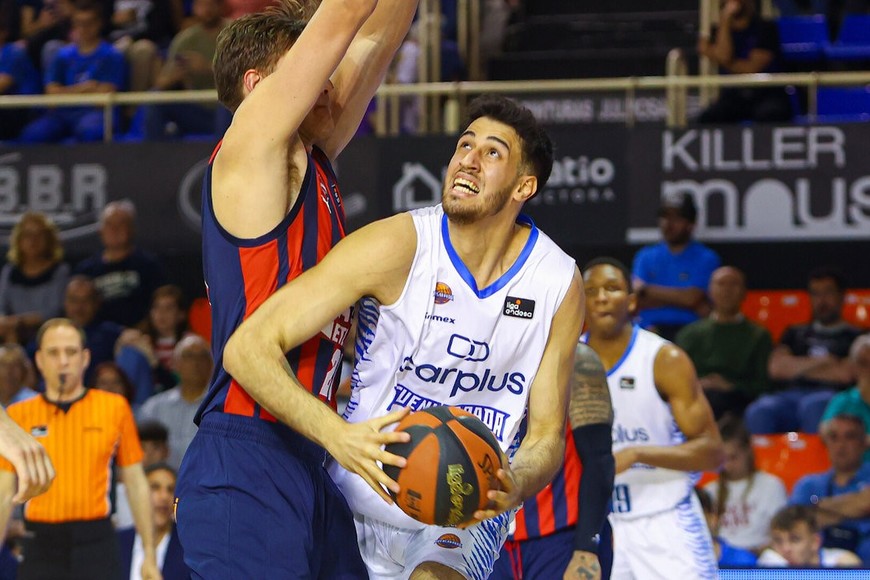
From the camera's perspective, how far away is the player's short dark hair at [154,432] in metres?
9.02

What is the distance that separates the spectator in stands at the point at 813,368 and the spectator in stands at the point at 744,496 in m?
0.71

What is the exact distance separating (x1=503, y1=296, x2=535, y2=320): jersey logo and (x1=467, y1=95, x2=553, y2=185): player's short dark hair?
388 mm

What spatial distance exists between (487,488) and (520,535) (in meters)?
2.47

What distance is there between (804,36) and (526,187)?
805cm

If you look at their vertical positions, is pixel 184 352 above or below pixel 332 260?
below

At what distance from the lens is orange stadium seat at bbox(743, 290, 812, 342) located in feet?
33.5

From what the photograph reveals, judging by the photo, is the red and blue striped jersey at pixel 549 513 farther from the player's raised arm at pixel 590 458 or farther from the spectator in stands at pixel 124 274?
the spectator in stands at pixel 124 274

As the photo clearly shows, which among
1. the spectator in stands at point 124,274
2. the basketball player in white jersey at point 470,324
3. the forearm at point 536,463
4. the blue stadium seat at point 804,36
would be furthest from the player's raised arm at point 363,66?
the blue stadium seat at point 804,36

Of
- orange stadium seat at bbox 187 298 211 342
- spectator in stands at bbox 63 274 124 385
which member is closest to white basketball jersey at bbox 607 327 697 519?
orange stadium seat at bbox 187 298 211 342

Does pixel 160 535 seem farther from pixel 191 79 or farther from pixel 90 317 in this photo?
pixel 191 79

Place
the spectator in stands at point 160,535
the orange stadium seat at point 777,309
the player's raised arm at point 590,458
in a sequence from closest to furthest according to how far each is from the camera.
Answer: the player's raised arm at point 590,458, the spectator in stands at point 160,535, the orange stadium seat at point 777,309

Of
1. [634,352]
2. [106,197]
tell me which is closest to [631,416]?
[634,352]

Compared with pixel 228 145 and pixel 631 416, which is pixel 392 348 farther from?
pixel 631 416

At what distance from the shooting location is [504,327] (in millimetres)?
4160
